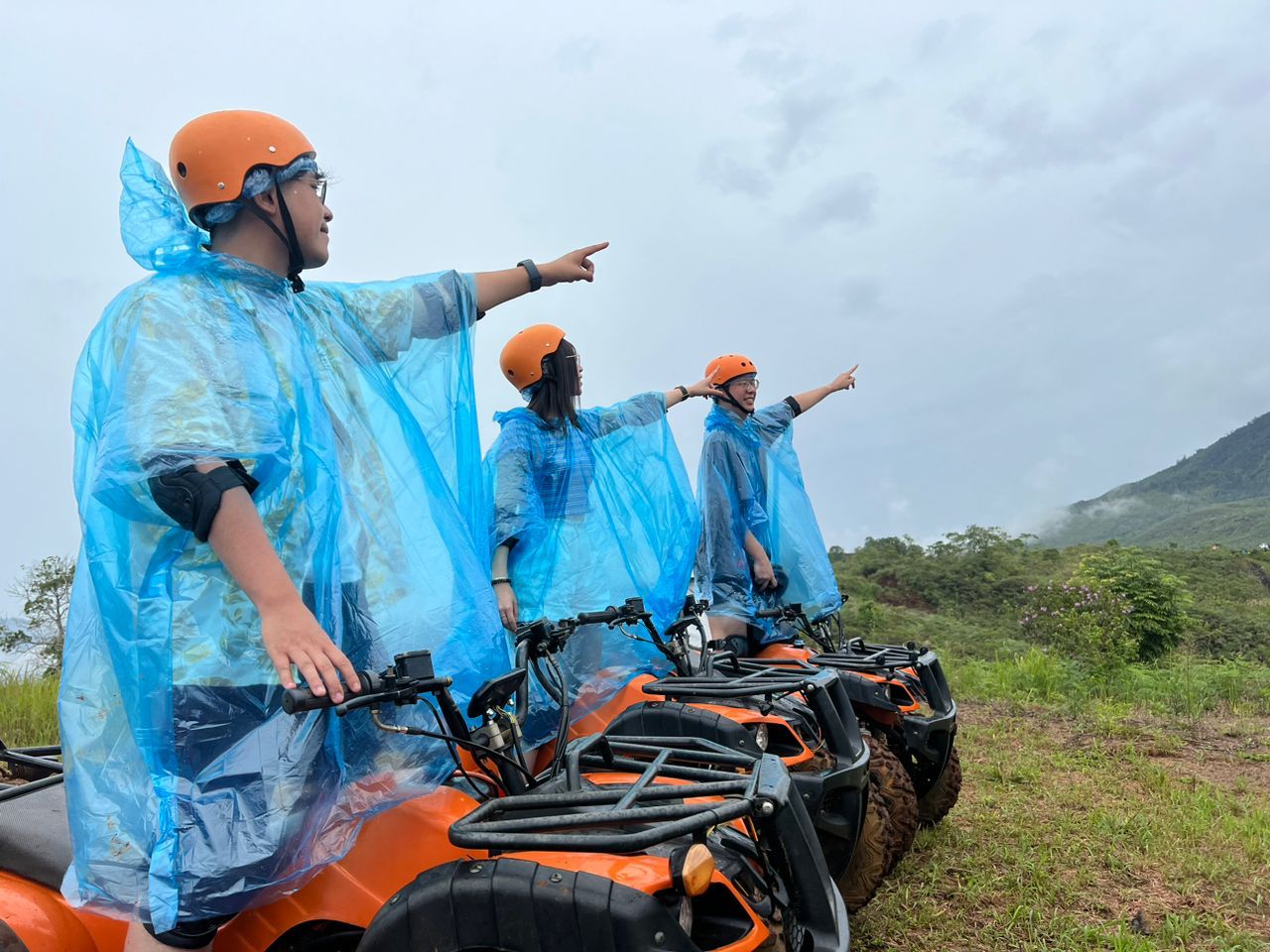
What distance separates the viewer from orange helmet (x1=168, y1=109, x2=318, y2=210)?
2.19m

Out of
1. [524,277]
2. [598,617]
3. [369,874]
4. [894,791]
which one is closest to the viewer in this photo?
[369,874]

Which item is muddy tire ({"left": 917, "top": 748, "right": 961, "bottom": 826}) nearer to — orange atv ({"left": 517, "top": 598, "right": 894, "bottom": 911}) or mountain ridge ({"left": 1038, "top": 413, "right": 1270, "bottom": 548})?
orange atv ({"left": 517, "top": 598, "right": 894, "bottom": 911})

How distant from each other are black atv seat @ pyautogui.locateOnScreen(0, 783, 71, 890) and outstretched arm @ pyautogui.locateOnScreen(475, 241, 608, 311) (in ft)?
5.23

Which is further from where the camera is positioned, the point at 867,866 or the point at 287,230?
the point at 867,866

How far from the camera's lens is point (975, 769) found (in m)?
6.25

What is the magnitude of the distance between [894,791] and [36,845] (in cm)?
299

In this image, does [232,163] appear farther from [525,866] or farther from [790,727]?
[790,727]

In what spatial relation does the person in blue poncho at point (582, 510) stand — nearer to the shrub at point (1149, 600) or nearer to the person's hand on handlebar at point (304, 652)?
the person's hand on handlebar at point (304, 652)

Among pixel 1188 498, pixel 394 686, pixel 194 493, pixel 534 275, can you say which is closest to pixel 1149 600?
pixel 534 275

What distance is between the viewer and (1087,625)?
1005 cm

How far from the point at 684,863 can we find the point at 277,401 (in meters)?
1.16

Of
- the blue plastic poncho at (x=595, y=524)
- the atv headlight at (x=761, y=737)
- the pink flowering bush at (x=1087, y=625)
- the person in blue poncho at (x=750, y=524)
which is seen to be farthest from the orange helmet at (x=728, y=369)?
the pink flowering bush at (x=1087, y=625)

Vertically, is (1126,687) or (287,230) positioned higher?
(287,230)

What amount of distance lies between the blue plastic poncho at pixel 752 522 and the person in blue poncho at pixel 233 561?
3273 millimetres
